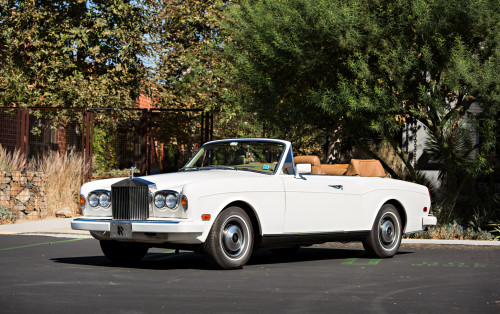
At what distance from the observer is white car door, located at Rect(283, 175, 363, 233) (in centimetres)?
1043

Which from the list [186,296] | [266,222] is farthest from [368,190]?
[186,296]

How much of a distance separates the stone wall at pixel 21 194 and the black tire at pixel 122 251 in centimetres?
972

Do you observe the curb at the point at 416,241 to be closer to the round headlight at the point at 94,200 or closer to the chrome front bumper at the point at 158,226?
the round headlight at the point at 94,200

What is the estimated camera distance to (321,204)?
10844mm

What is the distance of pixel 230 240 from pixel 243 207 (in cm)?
55

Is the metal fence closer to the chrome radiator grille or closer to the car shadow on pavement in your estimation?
the car shadow on pavement

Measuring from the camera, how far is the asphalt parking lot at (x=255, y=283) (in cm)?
703

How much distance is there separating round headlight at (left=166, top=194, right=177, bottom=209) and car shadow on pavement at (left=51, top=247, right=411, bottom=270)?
3.63 feet

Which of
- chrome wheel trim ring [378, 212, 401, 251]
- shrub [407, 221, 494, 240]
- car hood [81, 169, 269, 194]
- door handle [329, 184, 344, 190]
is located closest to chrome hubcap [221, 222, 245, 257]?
car hood [81, 169, 269, 194]

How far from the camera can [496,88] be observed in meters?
15.4

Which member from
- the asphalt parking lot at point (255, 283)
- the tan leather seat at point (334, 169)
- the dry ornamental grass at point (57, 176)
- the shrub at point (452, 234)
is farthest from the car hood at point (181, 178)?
the dry ornamental grass at point (57, 176)

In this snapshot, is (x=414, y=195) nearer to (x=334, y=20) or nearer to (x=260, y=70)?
(x=334, y=20)

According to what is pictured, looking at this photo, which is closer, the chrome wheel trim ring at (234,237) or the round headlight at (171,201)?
the round headlight at (171,201)

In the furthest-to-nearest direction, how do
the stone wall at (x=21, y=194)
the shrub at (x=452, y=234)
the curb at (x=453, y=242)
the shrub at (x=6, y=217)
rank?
the stone wall at (x=21, y=194) → the shrub at (x=6, y=217) → the shrub at (x=452, y=234) → the curb at (x=453, y=242)
